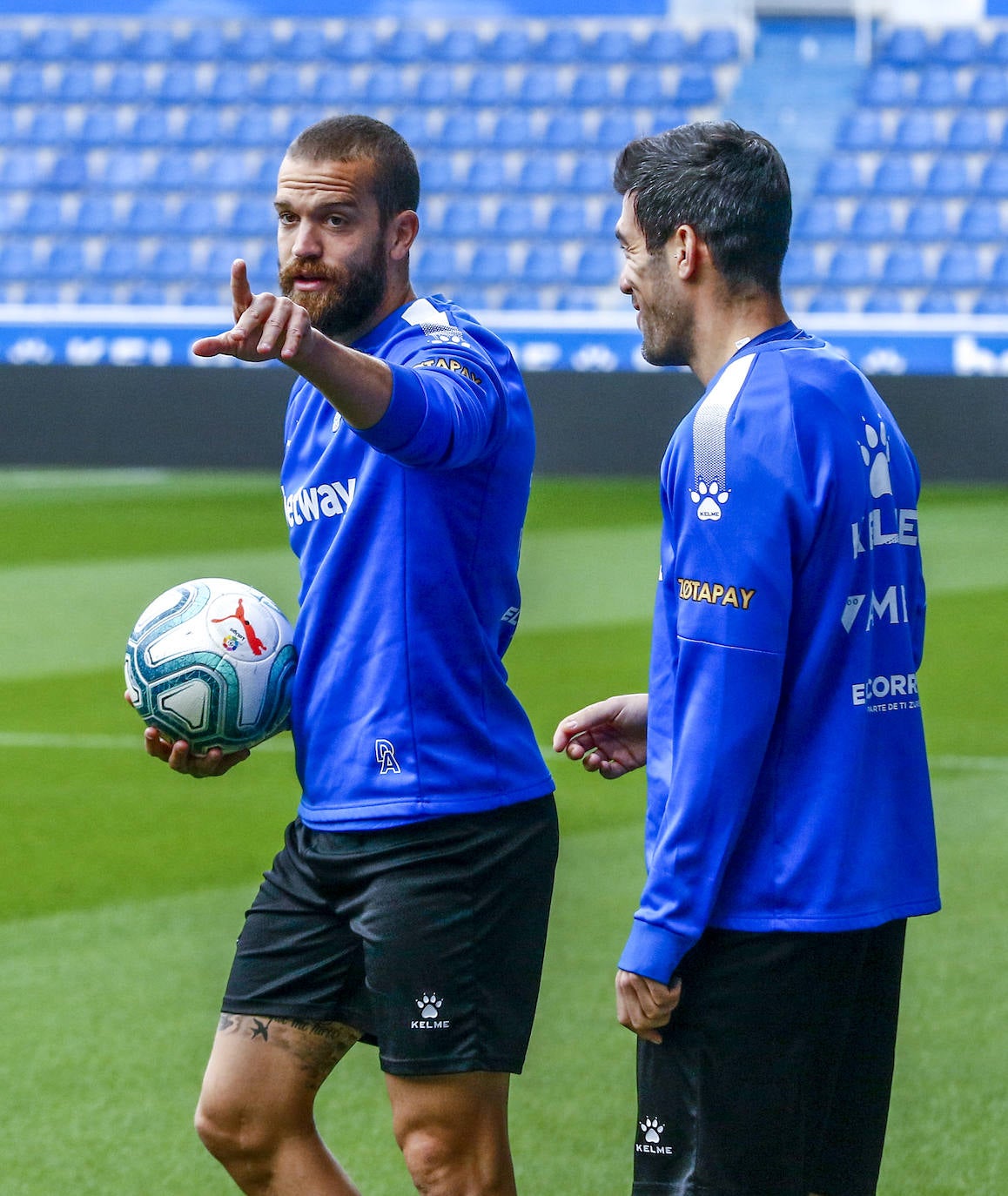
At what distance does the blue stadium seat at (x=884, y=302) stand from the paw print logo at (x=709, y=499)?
20.6 metres

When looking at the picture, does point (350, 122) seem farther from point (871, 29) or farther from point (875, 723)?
point (871, 29)

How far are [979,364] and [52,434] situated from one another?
9.65 m

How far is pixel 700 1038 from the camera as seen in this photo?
243 cm

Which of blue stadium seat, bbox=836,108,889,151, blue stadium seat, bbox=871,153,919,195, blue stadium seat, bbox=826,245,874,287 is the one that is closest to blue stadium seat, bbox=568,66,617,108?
blue stadium seat, bbox=836,108,889,151

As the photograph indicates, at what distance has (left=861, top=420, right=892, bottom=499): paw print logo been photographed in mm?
2434

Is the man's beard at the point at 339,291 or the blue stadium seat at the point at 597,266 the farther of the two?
the blue stadium seat at the point at 597,266

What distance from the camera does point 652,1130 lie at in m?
2.45

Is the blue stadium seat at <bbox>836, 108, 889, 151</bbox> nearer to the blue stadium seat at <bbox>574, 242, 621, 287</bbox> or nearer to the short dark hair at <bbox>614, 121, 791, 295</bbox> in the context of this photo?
the blue stadium seat at <bbox>574, 242, 621, 287</bbox>

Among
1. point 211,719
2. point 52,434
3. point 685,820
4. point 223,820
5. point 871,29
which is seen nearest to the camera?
point 685,820

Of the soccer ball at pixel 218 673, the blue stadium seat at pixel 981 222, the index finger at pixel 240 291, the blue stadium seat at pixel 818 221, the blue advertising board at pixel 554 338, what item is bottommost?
the blue advertising board at pixel 554 338

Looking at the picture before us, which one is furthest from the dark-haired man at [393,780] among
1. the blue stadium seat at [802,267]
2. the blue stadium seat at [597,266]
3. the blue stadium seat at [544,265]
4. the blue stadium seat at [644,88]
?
the blue stadium seat at [644,88]

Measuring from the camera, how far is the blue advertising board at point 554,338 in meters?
19.5

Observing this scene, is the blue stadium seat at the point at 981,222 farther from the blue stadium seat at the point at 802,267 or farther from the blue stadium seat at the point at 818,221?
the blue stadium seat at the point at 802,267

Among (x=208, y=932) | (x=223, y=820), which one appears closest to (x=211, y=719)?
(x=208, y=932)
